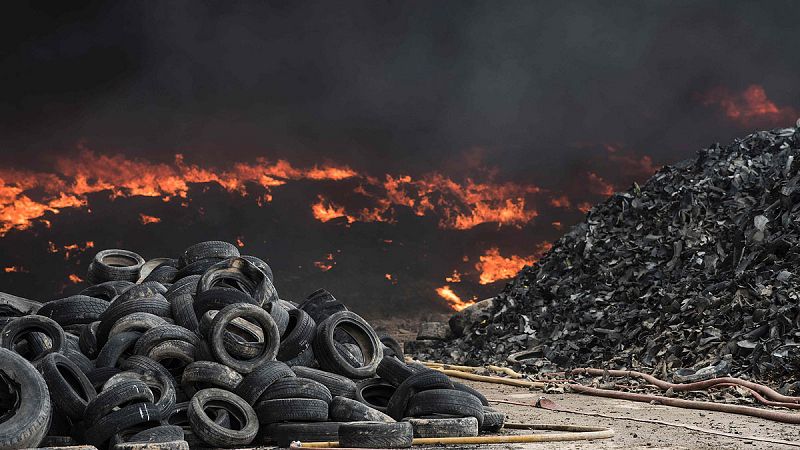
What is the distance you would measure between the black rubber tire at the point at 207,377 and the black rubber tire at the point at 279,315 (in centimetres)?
132

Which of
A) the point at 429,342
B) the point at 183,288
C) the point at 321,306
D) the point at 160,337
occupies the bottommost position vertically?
the point at 160,337

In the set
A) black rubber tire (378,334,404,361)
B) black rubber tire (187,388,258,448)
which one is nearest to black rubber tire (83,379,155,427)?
black rubber tire (187,388,258,448)

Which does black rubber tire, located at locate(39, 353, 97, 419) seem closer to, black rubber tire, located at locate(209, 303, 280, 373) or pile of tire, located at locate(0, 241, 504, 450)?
pile of tire, located at locate(0, 241, 504, 450)

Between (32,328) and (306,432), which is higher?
(32,328)

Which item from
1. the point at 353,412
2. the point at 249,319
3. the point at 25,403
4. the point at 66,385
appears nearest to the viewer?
the point at 25,403

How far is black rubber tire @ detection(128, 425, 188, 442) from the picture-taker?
8258 mm

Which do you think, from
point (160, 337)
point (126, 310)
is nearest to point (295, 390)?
point (160, 337)

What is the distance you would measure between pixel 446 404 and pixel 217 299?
3624 millimetres

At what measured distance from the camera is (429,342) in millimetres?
25344

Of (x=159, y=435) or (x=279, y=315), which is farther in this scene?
(x=279, y=315)

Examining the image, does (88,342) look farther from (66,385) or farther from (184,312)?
(66,385)

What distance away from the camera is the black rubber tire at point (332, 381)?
34.0 feet

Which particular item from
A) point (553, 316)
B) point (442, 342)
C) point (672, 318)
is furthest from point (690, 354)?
point (442, 342)

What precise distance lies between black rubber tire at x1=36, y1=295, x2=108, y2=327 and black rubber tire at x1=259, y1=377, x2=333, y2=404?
403cm
